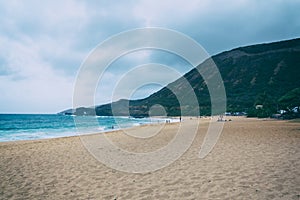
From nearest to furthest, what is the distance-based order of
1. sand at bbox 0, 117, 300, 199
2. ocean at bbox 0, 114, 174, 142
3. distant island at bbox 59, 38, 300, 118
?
sand at bbox 0, 117, 300, 199, ocean at bbox 0, 114, 174, 142, distant island at bbox 59, 38, 300, 118

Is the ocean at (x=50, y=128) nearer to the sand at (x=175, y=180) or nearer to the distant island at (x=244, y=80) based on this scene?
the sand at (x=175, y=180)

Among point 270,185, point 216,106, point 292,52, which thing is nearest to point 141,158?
point 270,185

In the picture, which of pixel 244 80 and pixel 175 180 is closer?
pixel 175 180

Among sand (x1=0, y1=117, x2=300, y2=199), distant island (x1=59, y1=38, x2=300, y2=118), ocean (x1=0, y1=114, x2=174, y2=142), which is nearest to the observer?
sand (x1=0, y1=117, x2=300, y2=199)

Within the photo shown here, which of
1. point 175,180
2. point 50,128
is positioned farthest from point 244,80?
point 175,180

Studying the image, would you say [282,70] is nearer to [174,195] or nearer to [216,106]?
[216,106]

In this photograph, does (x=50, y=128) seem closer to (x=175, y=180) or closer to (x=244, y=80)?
(x=175, y=180)

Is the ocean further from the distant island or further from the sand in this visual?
the distant island

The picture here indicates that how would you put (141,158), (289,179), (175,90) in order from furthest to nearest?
(175,90)
(141,158)
(289,179)

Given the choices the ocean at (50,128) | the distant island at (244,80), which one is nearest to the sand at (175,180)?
the ocean at (50,128)

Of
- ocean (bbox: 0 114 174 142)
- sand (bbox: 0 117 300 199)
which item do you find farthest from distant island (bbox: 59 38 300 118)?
sand (bbox: 0 117 300 199)

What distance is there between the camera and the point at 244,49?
142250mm

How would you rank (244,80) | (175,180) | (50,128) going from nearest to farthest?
1. (175,180)
2. (50,128)
3. (244,80)

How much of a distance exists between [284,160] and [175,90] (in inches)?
4790
